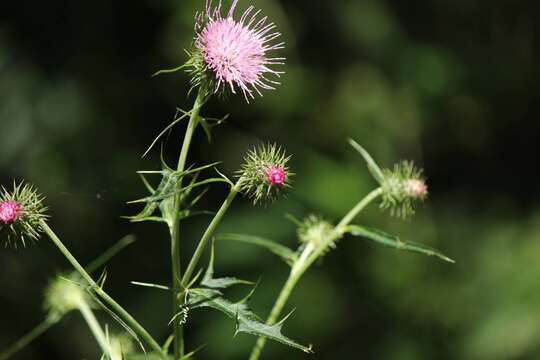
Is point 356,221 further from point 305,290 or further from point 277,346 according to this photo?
point 277,346

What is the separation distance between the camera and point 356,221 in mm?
3568

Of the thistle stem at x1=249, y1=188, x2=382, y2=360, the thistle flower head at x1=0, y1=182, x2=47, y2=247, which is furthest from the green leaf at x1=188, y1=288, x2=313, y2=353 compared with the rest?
the thistle flower head at x1=0, y1=182, x2=47, y2=247

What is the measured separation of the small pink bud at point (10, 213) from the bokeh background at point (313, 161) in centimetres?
212

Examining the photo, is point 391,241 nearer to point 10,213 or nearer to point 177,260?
point 177,260

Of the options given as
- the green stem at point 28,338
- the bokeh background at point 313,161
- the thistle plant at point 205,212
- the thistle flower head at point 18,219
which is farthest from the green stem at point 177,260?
the bokeh background at point 313,161

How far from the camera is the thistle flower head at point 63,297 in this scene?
1594mm

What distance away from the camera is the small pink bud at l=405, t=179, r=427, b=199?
1.68 metres

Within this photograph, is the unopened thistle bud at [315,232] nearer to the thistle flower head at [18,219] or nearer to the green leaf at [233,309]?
the green leaf at [233,309]

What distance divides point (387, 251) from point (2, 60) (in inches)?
75.8

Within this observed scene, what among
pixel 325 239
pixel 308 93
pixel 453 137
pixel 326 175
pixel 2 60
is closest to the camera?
pixel 325 239

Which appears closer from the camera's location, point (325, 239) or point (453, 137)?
point (325, 239)

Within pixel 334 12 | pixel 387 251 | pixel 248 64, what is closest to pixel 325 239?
pixel 248 64

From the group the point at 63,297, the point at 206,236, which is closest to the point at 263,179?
the point at 206,236

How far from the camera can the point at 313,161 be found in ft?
12.2
